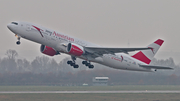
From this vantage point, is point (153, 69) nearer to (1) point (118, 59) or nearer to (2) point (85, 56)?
(1) point (118, 59)

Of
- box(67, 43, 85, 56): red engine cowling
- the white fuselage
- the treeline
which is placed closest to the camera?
the white fuselage

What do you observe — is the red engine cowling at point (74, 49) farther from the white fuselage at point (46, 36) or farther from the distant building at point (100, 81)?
the distant building at point (100, 81)

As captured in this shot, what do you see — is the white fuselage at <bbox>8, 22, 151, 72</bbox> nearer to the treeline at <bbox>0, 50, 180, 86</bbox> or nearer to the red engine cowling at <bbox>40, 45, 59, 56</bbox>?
the red engine cowling at <bbox>40, 45, 59, 56</bbox>

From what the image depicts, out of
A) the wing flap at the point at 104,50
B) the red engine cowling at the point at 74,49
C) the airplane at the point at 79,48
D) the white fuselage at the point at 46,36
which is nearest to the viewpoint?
the white fuselage at the point at 46,36

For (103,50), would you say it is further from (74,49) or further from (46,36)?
(46,36)

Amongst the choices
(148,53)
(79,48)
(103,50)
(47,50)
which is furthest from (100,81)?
(79,48)

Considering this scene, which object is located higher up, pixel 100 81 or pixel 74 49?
pixel 74 49

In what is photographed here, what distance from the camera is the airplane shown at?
120ft

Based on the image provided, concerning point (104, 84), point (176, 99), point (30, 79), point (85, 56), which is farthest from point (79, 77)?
point (85, 56)

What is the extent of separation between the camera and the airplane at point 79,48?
3659cm

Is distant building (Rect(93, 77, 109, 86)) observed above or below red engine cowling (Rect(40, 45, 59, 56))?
below

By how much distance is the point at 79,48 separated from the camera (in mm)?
38844

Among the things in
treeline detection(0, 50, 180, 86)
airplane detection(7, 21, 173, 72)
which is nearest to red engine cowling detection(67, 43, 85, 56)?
airplane detection(7, 21, 173, 72)

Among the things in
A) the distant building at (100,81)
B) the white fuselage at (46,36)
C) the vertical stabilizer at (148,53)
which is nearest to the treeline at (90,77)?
the distant building at (100,81)
